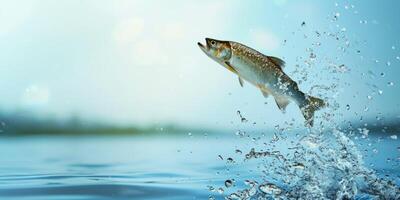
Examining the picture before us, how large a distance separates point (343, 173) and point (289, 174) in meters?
0.62

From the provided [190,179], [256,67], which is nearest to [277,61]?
[256,67]

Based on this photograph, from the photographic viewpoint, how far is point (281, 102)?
256 inches

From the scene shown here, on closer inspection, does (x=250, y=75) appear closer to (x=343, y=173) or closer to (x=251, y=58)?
(x=251, y=58)

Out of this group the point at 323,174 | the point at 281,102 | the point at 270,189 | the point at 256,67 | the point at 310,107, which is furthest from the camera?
the point at 323,174

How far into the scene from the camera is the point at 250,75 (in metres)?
6.28

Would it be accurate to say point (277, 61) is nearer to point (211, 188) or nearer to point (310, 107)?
point (310, 107)

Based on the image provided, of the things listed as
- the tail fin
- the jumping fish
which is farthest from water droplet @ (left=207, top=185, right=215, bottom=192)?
the jumping fish

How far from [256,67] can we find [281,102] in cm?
44

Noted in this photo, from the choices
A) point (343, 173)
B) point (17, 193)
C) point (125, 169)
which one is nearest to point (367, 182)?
point (343, 173)

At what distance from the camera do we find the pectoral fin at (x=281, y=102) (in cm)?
643

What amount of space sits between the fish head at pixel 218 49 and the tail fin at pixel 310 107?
3.38ft

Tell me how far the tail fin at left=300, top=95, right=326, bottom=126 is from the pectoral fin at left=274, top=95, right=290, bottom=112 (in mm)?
292

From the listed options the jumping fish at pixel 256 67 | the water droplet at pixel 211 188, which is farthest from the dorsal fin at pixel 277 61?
the water droplet at pixel 211 188

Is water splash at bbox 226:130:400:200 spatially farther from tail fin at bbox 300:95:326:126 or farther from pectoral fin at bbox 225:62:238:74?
pectoral fin at bbox 225:62:238:74
